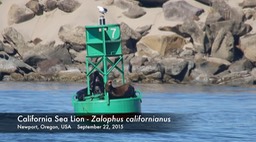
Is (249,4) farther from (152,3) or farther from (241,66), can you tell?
(241,66)

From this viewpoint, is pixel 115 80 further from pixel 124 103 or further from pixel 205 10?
pixel 124 103

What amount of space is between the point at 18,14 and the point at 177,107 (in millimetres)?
37094

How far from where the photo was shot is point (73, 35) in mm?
71000

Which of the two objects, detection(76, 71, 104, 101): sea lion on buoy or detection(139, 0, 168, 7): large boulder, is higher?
detection(139, 0, 168, 7): large boulder

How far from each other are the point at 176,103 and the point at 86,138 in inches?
620

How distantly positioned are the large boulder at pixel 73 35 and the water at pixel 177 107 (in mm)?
9117

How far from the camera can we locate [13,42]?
73.1m

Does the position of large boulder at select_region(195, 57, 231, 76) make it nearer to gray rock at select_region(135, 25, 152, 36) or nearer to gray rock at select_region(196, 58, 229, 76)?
gray rock at select_region(196, 58, 229, 76)

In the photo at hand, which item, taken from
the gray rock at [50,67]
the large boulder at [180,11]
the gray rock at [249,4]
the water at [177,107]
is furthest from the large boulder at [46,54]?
the gray rock at [249,4]

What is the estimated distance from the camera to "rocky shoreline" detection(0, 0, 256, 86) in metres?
62.7

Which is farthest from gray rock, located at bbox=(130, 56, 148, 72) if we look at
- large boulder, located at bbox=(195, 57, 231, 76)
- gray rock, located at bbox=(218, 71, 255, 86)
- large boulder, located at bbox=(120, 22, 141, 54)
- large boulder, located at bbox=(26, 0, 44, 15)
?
large boulder, located at bbox=(26, 0, 44, 15)

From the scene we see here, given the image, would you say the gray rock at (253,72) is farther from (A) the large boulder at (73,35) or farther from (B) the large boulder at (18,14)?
(B) the large boulder at (18,14)

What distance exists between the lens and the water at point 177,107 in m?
31.6

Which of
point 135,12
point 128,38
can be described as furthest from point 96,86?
point 135,12
